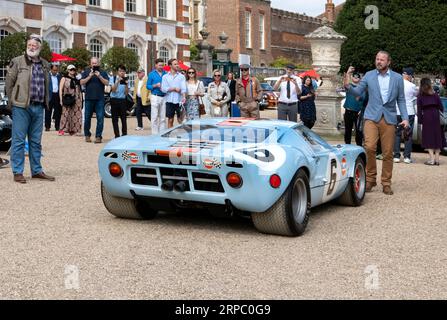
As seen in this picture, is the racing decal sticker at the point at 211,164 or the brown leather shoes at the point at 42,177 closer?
the racing decal sticker at the point at 211,164

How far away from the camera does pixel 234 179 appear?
6.54m

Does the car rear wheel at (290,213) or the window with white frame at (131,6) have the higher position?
the window with white frame at (131,6)

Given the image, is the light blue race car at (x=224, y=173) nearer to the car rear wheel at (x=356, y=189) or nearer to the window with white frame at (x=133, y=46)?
the car rear wheel at (x=356, y=189)

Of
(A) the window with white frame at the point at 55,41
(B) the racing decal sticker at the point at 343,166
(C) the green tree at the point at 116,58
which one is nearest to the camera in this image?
(B) the racing decal sticker at the point at 343,166

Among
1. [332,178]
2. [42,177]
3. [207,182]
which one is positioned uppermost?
[207,182]

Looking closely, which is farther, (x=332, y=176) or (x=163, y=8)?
(x=163, y=8)

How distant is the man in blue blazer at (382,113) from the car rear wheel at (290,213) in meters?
2.94

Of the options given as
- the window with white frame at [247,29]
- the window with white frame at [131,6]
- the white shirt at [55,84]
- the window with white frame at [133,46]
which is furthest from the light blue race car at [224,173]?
the window with white frame at [247,29]

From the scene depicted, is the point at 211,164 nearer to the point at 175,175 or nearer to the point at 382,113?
the point at 175,175

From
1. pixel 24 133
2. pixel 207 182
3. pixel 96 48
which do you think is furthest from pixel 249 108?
pixel 96 48

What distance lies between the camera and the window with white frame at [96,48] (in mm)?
37344

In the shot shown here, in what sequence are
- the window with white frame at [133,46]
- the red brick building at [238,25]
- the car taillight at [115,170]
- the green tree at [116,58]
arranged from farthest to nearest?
the red brick building at [238,25], the window with white frame at [133,46], the green tree at [116,58], the car taillight at [115,170]

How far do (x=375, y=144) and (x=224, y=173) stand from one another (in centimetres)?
379

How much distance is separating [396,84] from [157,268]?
5370 millimetres
